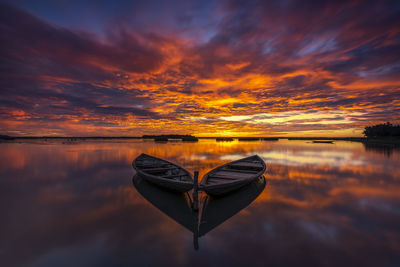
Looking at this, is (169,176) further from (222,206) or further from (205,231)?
(205,231)

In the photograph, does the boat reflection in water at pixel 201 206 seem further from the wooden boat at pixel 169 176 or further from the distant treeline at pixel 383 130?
the distant treeline at pixel 383 130

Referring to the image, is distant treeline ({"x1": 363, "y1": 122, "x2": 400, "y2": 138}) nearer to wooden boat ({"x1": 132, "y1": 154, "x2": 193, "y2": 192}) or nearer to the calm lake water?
the calm lake water

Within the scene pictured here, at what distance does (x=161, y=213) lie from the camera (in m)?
7.20

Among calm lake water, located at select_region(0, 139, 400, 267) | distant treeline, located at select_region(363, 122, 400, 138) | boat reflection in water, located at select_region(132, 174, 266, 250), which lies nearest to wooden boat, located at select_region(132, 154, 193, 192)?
boat reflection in water, located at select_region(132, 174, 266, 250)

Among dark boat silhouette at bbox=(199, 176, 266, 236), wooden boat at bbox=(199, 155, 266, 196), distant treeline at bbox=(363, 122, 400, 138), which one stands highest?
distant treeline at bbox=(363, 122, 400, 138)

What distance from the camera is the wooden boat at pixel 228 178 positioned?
280 inches

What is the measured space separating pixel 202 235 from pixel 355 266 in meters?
4.20

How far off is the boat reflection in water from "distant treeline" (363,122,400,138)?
357 feet

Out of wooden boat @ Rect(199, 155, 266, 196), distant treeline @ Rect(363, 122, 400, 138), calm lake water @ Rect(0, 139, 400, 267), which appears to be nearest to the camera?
calm lake water @ Rect(0, 139, 400, 267)

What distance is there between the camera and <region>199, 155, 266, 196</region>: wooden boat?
7108 mm

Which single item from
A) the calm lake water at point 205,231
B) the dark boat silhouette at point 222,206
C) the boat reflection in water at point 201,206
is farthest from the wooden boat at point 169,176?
the dark boat silhouette at point 222,206

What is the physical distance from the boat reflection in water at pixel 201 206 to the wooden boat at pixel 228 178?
2.15ft

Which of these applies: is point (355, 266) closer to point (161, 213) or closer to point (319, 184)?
point (161, 213)

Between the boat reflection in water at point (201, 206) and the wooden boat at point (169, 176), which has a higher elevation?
the wooden boat at point (169, 176)
